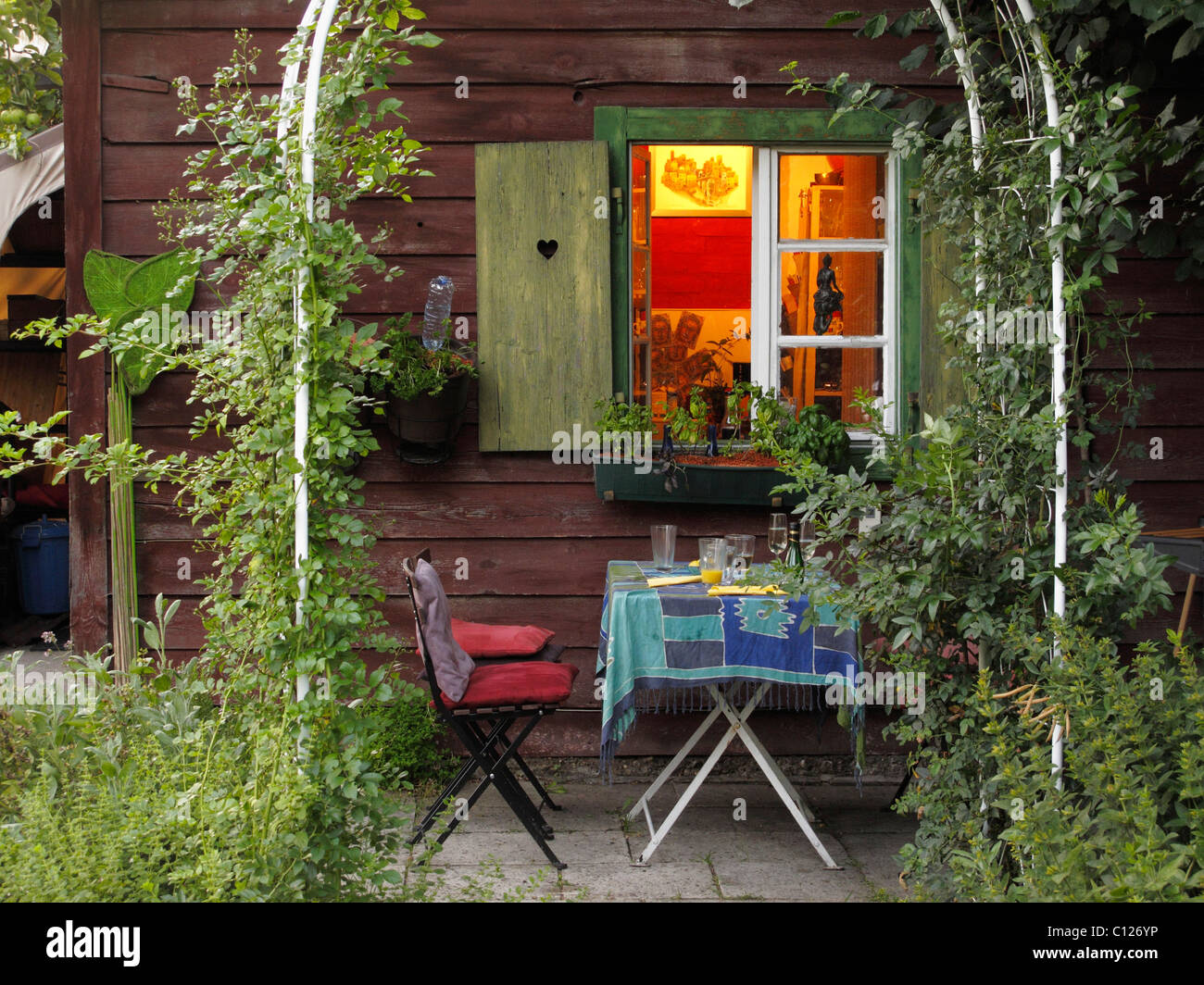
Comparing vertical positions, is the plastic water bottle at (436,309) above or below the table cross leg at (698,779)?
above

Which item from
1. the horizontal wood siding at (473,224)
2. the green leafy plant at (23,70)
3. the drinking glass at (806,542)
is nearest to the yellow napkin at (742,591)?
the drinking glass at (806,542)

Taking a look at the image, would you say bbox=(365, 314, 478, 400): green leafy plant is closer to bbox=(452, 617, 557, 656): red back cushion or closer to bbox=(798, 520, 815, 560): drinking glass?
bbox=(452, 617, 557, 656): red back cushion

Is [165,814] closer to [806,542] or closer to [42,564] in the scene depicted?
[806,542]

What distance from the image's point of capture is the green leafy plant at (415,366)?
14.4 feet

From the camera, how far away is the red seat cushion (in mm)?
3729

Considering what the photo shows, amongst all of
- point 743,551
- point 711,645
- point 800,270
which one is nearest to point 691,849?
point 711,645

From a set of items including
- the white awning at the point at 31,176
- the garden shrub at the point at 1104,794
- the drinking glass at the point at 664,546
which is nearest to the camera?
the garden shrub at the point at 1104,794

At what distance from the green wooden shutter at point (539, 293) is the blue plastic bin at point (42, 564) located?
4241mm

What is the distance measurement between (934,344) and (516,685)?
232 centimetres

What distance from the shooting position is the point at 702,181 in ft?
17.2

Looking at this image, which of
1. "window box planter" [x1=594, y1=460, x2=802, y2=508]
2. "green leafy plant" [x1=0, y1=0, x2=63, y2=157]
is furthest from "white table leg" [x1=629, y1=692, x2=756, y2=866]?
"green leafy plant" [x1=0, y1=0, x2=63, y2=157]

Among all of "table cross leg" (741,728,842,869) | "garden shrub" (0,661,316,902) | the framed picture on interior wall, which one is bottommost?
"table cross leg" (741,728,842,869)

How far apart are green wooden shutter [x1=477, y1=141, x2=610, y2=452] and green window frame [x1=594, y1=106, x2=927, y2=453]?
86mm

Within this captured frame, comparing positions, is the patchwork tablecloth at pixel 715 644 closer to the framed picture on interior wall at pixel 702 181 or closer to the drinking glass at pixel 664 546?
the drinking glass at pixel 664 546
